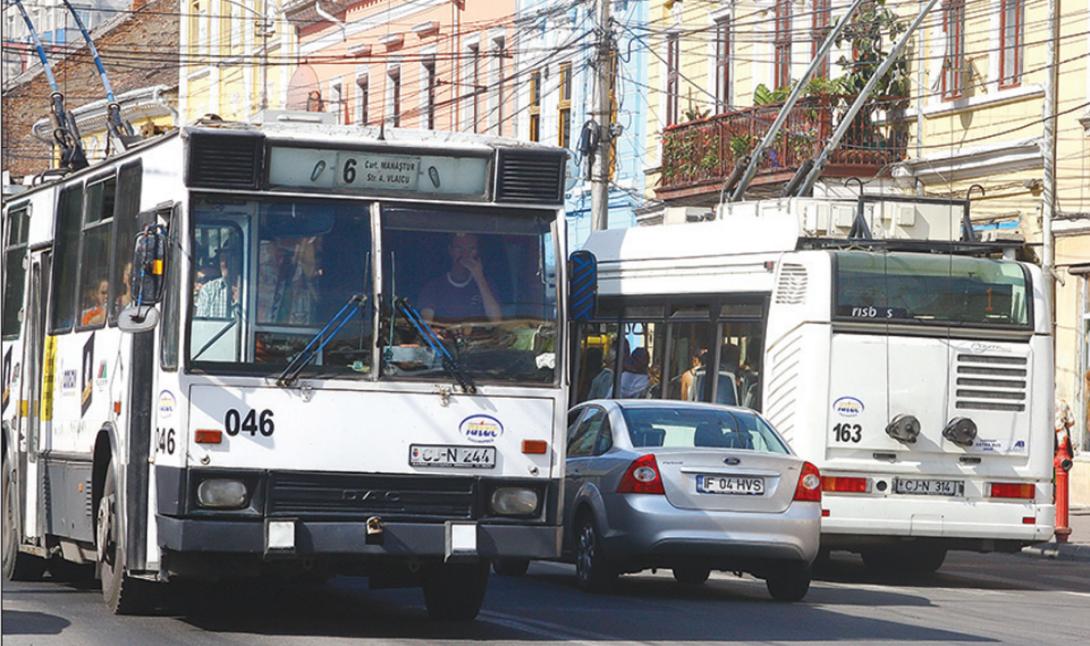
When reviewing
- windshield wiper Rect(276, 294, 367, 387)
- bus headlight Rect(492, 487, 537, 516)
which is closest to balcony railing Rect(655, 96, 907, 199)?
bus headlight Rect(492, 487, 537, 516)

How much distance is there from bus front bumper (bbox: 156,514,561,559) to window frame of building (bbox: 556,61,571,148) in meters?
31.0

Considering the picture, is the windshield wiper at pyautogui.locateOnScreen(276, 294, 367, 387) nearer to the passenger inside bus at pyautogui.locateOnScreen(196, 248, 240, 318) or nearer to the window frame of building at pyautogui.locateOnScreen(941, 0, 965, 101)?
the passenger inside bus at pyautogui.locateOnScreen(196, 248, 240, 318)

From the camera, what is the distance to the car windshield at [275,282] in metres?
13.1

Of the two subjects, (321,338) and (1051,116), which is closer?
(321,338)

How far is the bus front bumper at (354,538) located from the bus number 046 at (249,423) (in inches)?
18.8

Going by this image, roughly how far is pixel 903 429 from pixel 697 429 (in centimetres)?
328

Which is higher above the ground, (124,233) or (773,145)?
(773,145)

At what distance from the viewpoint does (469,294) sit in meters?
13.4

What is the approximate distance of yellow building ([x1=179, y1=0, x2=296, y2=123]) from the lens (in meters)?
57.3

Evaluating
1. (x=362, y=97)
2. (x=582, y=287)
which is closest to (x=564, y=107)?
(x=362, y=97)

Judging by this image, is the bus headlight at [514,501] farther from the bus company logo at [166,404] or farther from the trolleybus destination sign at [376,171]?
the bus company logo at [166,404]

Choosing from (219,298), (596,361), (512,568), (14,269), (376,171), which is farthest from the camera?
(596,361)

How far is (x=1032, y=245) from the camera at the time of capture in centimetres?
3170

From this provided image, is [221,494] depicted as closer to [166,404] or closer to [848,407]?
[166,404]
